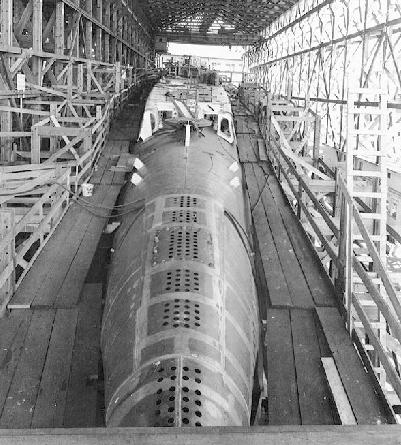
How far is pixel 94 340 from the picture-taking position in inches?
237

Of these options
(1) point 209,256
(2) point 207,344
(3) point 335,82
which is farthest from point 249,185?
(3) point 335,82

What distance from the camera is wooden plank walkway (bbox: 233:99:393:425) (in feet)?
16.8

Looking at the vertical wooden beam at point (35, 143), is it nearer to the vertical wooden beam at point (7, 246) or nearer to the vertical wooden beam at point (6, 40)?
the vertical wooden beam at point (6, 40)

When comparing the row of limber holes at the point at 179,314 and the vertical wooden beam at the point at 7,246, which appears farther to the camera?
the vertical wooden beam at the point at 7,246

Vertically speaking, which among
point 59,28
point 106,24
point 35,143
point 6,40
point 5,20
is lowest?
point 35,143

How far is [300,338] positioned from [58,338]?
2.78m

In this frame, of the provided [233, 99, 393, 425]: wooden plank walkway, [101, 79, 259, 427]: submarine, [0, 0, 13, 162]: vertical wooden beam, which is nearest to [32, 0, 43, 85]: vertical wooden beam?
[0, 0, 13, 162]: vertical wooden beam

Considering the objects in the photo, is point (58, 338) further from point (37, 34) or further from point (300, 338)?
point (37, 34)

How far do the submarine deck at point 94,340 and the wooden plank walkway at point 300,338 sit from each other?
0.04 feet

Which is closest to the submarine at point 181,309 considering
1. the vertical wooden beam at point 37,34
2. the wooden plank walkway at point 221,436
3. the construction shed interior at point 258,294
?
the construction shed interior at point 258,294

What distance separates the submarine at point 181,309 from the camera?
366 cm

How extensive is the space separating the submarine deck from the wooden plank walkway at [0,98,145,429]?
10 mm

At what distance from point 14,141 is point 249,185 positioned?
268 inches

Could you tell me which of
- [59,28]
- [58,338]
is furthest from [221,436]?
[59,28]
